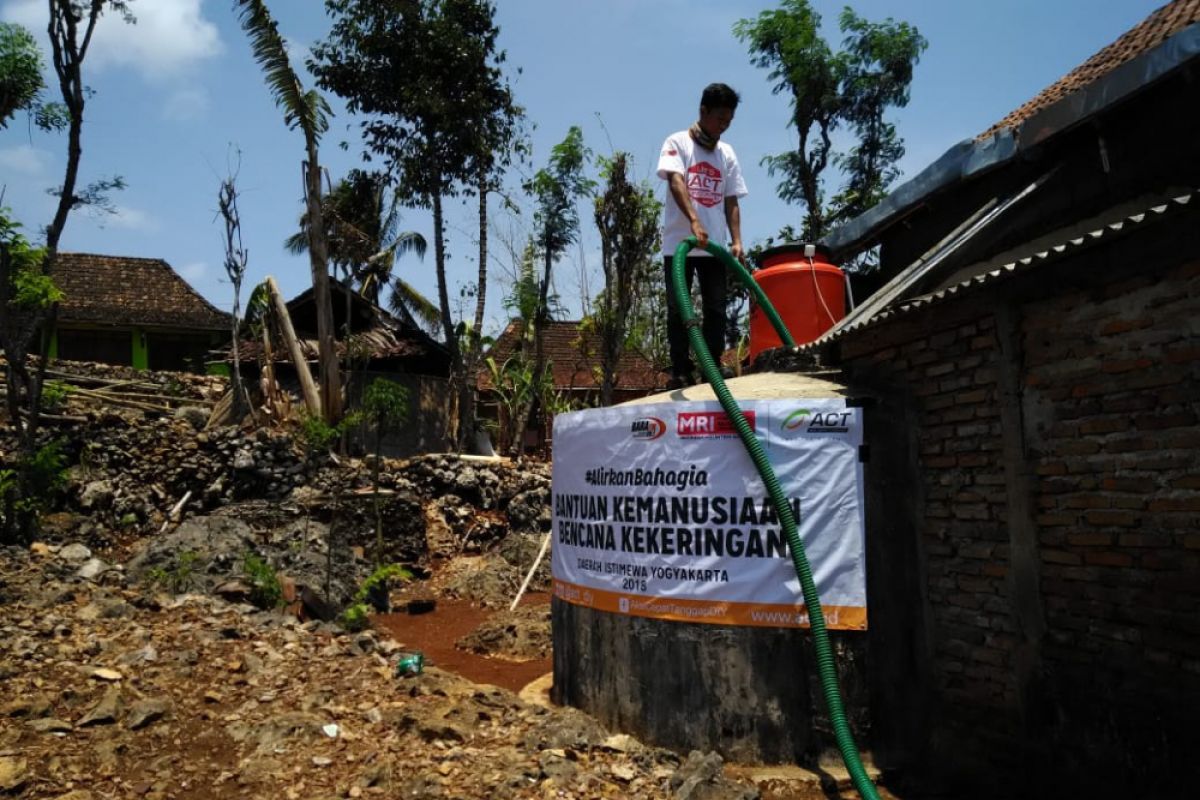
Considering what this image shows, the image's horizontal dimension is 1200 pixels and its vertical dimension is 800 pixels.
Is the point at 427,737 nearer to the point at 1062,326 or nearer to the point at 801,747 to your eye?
the point at 801,747

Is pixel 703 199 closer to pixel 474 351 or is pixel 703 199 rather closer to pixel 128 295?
pixel 474 351

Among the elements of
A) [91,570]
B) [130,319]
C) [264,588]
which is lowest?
[264,588]

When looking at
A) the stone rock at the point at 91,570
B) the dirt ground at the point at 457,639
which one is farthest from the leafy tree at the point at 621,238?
the stone rock at the point at 91,570

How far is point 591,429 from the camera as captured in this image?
634 centimetres

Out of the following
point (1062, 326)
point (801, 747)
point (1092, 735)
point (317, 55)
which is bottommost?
point (801, 747)

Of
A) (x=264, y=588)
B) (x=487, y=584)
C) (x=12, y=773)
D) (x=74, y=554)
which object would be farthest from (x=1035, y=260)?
(x=487, y=584)

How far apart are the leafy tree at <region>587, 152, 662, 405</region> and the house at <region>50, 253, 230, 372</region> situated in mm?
12750

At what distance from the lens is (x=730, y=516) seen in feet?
17.8

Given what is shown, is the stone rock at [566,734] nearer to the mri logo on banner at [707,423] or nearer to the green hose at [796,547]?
the green hose at [796,547]

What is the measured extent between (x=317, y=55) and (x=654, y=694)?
19272 mm

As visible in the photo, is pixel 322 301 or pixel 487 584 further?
pixel 322 301

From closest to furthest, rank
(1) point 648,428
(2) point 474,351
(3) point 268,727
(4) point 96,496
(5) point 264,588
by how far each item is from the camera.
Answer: (3) point 268,727 → (1) point 648,428 → (5) point 264,588 → (4) point 96,496 → (2) point 474,351

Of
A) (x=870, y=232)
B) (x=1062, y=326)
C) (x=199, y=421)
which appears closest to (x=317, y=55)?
(x=199, y=421)

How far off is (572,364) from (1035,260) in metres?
27.2
